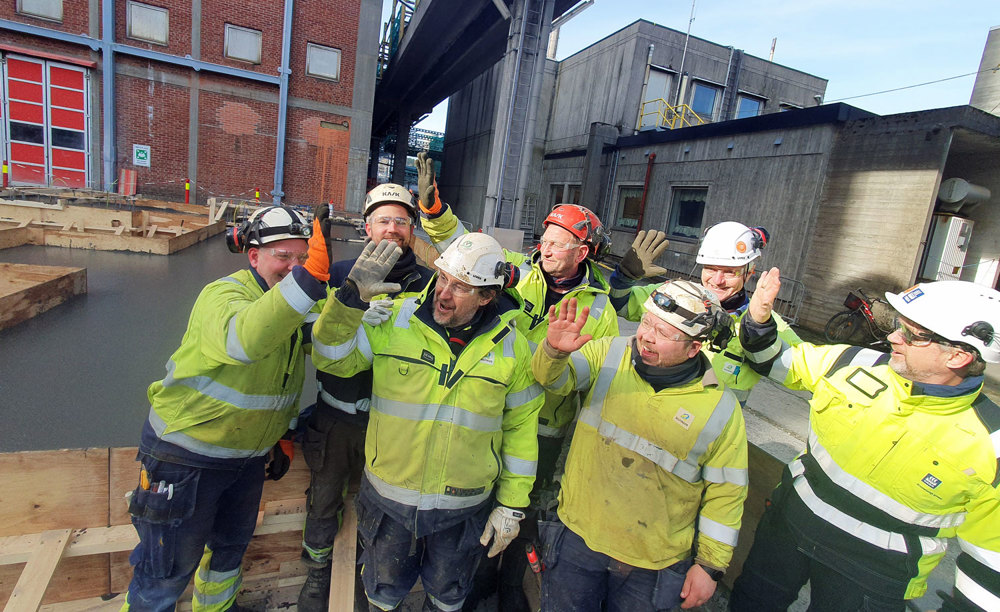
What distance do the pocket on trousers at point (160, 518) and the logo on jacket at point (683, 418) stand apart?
88.5 inches

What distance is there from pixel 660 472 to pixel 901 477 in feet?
3.30

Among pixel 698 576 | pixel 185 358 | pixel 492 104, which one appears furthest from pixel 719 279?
pixel 492 104

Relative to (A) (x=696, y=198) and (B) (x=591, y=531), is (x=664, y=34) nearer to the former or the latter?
(A) (x=696, y=198)

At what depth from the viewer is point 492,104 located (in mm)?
24344

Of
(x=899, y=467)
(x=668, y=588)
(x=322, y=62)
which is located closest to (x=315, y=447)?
(x=668, y=588)

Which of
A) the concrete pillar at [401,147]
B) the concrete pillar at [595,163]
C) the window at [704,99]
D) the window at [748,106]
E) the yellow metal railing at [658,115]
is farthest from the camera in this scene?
the concrete pillar at [401,147]

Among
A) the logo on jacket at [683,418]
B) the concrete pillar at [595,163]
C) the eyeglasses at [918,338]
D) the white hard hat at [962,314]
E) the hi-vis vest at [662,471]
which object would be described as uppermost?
the concrete pillar at [595,163]

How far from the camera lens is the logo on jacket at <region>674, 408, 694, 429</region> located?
2141mm

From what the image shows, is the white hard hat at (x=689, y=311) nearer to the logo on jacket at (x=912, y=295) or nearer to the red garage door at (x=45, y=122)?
the logo on jacket at (x=912, y=295)

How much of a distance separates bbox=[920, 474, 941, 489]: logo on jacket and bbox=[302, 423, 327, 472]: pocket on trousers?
2.89m

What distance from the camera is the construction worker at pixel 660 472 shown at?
213cm

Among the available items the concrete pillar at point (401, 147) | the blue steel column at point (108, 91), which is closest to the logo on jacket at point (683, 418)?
the blue steel column at point (108, 91)

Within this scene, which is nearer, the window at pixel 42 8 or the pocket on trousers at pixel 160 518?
the pocket on trousers at pixel 160 518

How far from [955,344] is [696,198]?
14.7 metres
